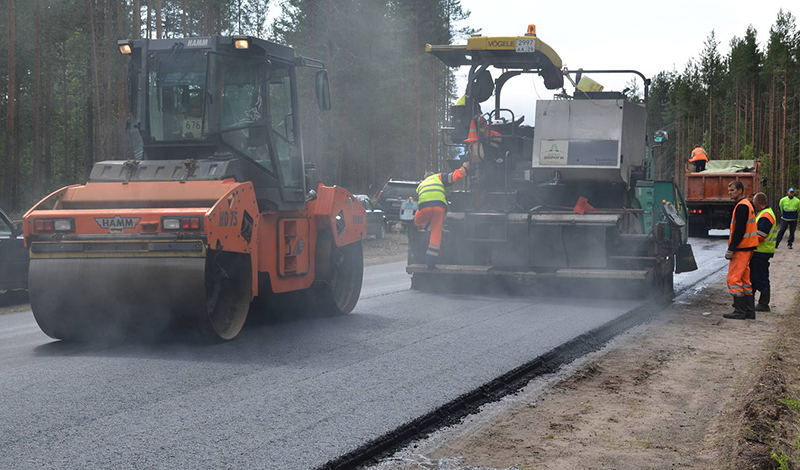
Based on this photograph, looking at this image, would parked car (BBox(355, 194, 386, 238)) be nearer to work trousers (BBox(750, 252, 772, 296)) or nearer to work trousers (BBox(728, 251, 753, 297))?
work trousers (BBox(750, 252, 772, 296))

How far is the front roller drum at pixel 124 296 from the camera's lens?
7.11 metres

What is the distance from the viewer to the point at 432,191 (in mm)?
12609

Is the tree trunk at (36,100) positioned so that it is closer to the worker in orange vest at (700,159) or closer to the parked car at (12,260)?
the worker in orange vest at (700,159)

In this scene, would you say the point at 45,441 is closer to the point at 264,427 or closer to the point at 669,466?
the point at 264,427

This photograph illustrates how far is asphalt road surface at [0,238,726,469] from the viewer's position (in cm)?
468

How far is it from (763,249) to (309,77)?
22336mm

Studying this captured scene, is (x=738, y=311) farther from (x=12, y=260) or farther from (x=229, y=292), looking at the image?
(x=12, y=260)

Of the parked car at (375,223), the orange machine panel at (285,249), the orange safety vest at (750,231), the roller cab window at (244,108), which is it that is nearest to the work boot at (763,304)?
the orange safety vest at (750,231)

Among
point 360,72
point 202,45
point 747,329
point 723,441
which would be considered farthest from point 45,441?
point 360,72

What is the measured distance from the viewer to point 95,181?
795 cm

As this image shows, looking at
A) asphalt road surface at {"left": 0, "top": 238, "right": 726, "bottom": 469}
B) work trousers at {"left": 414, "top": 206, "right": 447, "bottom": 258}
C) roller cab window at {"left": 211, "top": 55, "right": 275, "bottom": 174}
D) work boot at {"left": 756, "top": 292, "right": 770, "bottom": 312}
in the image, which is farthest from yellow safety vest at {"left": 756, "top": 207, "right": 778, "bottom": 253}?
roller cab window at {"left": 211, "top": 55, "right": 275, "bottom": 174}

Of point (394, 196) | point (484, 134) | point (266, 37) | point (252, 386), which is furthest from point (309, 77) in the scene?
point (252, 386)

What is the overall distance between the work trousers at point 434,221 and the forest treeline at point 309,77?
13.2 m

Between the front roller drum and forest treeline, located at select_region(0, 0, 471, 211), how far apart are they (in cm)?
2155
